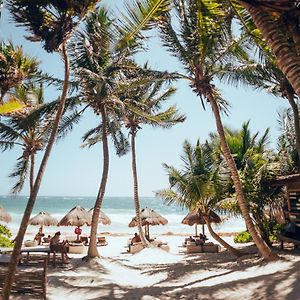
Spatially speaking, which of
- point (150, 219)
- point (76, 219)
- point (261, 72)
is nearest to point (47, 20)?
point (261, 72)

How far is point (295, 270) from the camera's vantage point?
7.54 metres

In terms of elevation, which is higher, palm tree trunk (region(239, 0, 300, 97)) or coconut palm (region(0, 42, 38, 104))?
coconut palm (region(0, 42, 38, 104))

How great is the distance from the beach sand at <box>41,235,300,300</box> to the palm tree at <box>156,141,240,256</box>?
78.1 inches

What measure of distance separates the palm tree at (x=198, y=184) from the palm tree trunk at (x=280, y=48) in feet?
27.4

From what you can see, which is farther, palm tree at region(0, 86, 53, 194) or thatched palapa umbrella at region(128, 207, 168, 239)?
thatched palapa umbrella at region(128, 207, 168, 239)

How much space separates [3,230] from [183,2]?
1731 cm

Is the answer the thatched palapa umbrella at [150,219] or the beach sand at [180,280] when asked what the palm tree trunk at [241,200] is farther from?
the thatched palapa umbrella at [150,219]

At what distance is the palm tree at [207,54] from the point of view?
8836 mm

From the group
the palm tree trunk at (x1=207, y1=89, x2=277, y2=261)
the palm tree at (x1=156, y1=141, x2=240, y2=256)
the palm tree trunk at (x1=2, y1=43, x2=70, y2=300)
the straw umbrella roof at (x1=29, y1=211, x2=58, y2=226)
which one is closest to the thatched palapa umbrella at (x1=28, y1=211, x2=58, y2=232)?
the straw umbrella roof at (x1=29, y1=211, x2=58, y2=226)

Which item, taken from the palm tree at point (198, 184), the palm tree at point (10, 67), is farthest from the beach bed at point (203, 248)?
the palm tree at point (10, 67)

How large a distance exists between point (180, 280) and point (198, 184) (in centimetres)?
396

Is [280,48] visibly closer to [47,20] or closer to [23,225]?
[47,20]

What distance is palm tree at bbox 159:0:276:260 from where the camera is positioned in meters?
8.84

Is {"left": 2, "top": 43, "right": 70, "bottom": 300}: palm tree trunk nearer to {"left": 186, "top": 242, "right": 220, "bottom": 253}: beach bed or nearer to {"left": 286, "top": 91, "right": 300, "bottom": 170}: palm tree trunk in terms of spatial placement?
{"left": 286, "top": 91, "right": 300, "bottom": 170}: palm tree trunk
